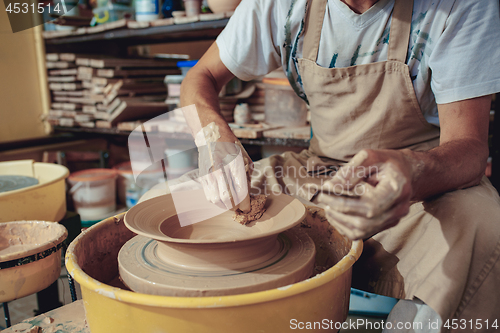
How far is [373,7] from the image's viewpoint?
1425 mm

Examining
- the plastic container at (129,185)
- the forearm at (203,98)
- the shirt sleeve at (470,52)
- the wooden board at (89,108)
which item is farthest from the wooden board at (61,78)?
the shirt sleeve at (470,52)

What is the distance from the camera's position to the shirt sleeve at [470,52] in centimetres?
125

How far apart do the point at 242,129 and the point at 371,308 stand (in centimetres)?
139

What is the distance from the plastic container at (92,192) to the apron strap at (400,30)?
2.43 metres

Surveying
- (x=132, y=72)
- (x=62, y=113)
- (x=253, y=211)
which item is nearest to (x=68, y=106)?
(x=62, y=113)

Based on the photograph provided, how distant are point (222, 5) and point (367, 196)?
6.95 feet

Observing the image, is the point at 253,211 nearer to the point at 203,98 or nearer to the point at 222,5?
the point at 203,98

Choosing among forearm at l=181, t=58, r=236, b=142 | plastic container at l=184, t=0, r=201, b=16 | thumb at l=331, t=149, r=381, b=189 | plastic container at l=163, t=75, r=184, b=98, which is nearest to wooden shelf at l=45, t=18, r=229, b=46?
plastic container at l=184, t=0, r=201, b=16

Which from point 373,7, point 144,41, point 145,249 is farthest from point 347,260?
point 144,41

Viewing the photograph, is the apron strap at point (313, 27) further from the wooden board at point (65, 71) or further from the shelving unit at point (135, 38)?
the wooden board at point (65, 71)

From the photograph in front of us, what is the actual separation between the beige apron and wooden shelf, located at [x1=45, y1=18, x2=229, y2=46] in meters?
1.25

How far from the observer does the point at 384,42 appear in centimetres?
147

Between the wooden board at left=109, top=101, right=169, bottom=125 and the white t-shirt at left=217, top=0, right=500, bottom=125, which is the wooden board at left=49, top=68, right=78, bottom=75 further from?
the white t-shirt at left=217, top=0, right=500, bottom=125

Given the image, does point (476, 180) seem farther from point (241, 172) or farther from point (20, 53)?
point (20, 53)
